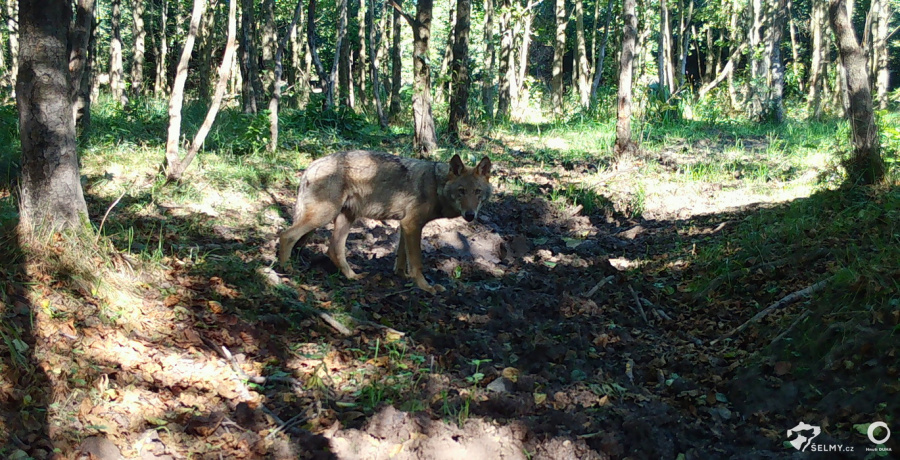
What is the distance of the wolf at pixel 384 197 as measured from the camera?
23.8 feet

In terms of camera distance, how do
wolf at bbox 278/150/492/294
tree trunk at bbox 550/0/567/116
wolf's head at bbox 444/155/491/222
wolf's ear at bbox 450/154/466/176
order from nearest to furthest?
wolf at bbox 278/150/492/294 → wolf's head at bbox 444/155/491/222 → wolf's ear at bbox 450/154/466/176 → tree trunk at bbox 550/0/567/116

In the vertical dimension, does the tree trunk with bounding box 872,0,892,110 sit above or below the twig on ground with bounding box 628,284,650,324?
above

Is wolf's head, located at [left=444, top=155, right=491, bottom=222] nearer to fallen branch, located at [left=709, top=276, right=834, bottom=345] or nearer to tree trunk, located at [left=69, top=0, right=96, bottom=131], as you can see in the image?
fallen branch, located at [left=709, top=276, right=834, bottom=345]

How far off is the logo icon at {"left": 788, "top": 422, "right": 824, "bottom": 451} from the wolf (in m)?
3.84

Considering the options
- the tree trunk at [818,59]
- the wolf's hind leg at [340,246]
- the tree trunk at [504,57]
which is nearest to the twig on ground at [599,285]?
the wolf's hind leg at [340,246]

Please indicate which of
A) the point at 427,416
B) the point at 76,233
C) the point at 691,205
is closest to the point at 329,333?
the point at 427,416

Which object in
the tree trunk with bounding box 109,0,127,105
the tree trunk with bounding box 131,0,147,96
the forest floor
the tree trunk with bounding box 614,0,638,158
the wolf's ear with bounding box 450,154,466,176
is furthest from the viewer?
the tree trunk with bounding box 131,0,147,96

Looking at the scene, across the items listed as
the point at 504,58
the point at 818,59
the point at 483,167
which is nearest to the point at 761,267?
the point at 483,167

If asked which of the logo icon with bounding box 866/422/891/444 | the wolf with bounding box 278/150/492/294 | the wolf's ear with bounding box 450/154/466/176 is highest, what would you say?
the wolf's ear with bounding box 450/154/466/176

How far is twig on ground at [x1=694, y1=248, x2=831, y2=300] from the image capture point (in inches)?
256

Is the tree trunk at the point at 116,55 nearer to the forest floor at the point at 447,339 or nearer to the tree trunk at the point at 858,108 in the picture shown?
the forest floor at the point at 447,339

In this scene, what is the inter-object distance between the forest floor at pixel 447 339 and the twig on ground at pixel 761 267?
0.03m

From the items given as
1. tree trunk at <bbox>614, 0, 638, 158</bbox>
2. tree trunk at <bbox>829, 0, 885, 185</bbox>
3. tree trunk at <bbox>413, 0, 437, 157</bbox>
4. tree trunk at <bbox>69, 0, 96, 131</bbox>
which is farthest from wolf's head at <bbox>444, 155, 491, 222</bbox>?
tree trunk at <bbox>614, 0, 638, 158</bbox>

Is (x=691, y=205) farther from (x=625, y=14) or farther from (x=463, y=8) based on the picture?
(x=463, y=8)
